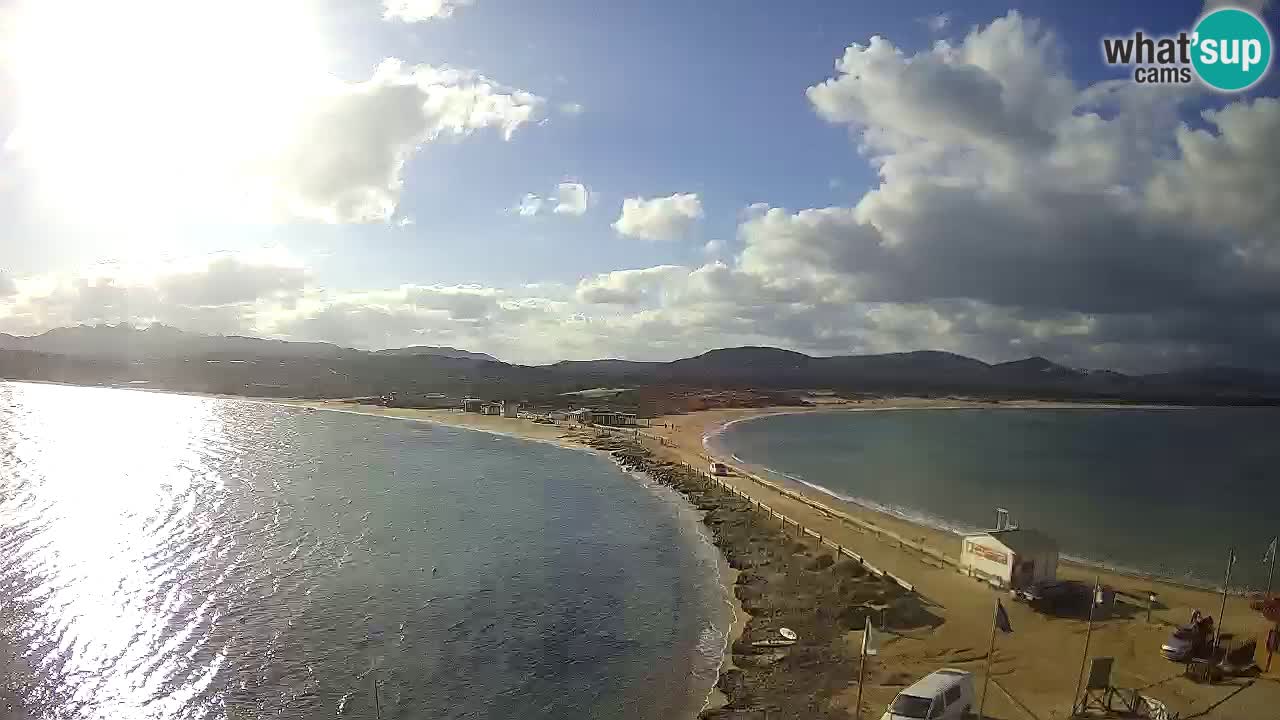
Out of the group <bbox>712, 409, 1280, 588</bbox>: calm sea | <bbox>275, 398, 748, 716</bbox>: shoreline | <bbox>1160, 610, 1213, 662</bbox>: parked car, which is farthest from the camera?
<bbox>712, 409, 1280, 588</bbox>: calm sea

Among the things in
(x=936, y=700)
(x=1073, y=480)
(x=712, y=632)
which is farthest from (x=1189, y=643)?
(x=1073, y=480)

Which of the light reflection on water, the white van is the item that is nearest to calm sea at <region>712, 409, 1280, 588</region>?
the white van

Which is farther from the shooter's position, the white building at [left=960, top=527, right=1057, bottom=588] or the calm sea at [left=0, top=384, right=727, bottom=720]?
the white building at [left=960, top=527, right=1057, bottom=588]

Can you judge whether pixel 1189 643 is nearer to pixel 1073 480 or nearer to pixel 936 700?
pixel 936 700

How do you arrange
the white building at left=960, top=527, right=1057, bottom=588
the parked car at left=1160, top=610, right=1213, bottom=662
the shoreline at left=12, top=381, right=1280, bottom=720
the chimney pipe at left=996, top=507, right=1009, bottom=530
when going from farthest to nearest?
the chimney pipe at left=996, top=507, right=1009, bottom=530
the white building at left=960, top=527, right=1057, bottom=588
the parked car at left=1160, top=610, right=1213, bottom=662
the shoreline at left=12, top=381, right=1280, bottom=720

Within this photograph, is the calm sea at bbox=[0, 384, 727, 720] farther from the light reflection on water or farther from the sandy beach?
the sandy beach

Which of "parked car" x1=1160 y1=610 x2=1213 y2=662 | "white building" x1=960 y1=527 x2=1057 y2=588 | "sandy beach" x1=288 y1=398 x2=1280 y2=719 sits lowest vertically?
"sandy beach" x1=288 y1=398 x2=1280 y2=719

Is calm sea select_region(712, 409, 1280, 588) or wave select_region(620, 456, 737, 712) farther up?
calm sea select_region(712, 409, 1280, 588)
